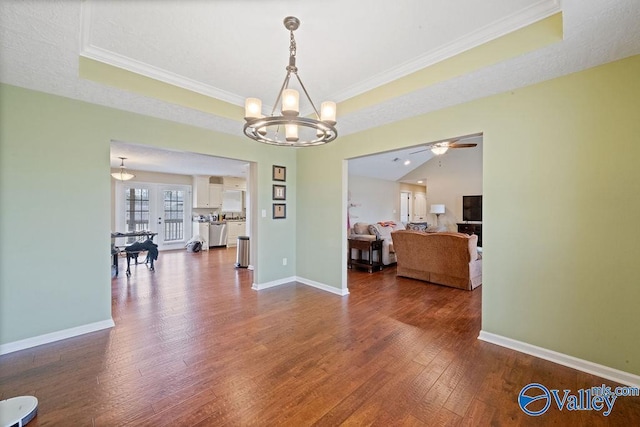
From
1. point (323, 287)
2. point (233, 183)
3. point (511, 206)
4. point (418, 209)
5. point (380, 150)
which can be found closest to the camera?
point (511, 206)

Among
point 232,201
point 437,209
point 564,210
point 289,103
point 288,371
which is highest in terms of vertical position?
point 289,103

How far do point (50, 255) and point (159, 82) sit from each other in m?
2.10

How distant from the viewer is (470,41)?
218 centimetres

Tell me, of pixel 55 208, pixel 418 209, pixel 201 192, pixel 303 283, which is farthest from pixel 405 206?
pixel 55 208

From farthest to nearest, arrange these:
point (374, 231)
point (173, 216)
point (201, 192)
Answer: point (201, 192)
point (173, 216)
point (374, 231)

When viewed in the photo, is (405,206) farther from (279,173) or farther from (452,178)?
(279,173)

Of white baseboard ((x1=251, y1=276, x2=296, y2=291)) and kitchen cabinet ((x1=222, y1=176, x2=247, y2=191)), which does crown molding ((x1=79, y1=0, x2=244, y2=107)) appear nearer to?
white baseboard ((x1=251, y1=276, x2=296, y2=291))

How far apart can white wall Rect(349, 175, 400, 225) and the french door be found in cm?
580

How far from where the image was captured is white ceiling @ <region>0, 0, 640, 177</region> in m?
1.77

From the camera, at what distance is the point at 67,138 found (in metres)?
2.68

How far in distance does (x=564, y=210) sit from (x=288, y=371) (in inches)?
108

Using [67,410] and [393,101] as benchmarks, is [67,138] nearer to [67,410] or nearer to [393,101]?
[67,410]

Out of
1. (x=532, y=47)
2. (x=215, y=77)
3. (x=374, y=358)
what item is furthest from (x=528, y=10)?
(x=374, y=358)

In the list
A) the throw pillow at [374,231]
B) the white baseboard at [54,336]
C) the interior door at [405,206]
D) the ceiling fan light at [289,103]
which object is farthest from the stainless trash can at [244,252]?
the interior door at [405,206]
